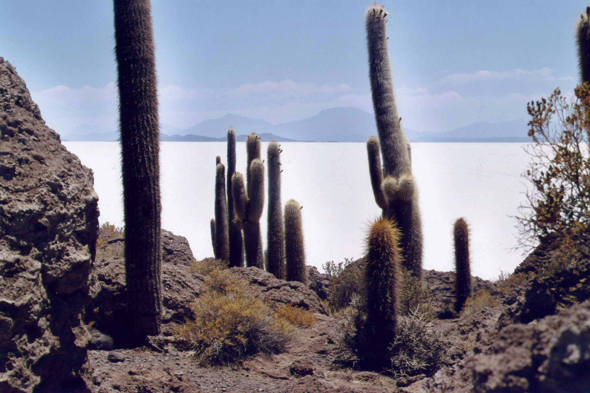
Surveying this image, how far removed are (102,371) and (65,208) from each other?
1.99m

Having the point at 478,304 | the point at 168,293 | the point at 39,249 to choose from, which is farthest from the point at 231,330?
the point at 478,304

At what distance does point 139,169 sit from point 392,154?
5530 mm

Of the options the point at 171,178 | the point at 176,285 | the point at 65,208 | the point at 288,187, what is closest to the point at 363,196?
the point at 288,187

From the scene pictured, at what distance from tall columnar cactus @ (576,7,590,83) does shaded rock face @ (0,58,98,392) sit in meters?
6.94

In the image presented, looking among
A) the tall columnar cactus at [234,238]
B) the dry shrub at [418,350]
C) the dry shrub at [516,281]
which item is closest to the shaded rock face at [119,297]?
the dry shrub at [418,350]

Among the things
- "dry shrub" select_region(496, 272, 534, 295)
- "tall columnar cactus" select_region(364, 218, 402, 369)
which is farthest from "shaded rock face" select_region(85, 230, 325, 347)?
"dry shrub" select_region(496, 272, 534, 295)

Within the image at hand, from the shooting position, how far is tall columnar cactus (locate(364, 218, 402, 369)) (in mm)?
7023

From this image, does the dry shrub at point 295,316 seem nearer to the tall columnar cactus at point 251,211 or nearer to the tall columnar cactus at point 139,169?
the tall columnar cactus at point 139,169

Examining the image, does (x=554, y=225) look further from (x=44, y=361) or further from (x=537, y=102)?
(x=44, y=361)

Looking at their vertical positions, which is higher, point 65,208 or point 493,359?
point 65,208

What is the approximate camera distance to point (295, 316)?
8836 mm

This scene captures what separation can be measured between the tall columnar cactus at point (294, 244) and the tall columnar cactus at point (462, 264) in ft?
11.4

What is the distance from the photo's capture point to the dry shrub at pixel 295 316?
28.7ft

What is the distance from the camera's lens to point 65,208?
187 inches
